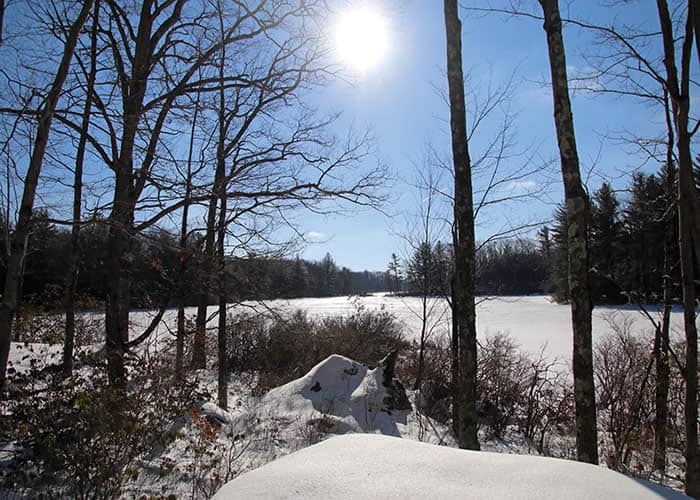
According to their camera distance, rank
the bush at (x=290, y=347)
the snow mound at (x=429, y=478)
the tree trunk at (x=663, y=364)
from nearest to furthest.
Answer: the snow mound at (x=429, y=478)
the tree trunk at (x=663, y=364)
the bush at (x=290, y=347)

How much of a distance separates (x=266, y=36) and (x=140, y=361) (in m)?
5.82

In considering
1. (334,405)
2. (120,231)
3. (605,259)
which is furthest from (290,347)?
(605,259)

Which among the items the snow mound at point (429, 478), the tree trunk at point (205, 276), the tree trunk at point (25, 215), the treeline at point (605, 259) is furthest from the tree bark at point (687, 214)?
the tree trunk at point (25, 215)

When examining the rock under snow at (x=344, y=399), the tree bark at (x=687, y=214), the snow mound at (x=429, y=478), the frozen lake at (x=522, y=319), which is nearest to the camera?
the snow mound at (x=429, y=478)

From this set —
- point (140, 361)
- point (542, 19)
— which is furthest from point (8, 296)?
point (542, 19)

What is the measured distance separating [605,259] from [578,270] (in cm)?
2611

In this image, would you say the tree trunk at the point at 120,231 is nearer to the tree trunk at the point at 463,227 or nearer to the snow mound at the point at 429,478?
the tree trunk at the point at 463,227

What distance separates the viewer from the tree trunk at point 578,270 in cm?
386

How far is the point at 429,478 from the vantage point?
1.43 meters

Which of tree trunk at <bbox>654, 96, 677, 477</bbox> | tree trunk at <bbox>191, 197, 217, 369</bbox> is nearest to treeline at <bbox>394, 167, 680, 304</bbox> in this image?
tree trunk at <bbox>654, 96, 677, 477</bbox>

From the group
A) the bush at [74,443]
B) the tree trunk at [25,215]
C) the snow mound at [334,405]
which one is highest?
the tree trunk at [25,215]

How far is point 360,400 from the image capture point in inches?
302

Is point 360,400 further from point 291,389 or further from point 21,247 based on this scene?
point 21,247

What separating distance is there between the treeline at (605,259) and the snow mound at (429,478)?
320 centimetres
